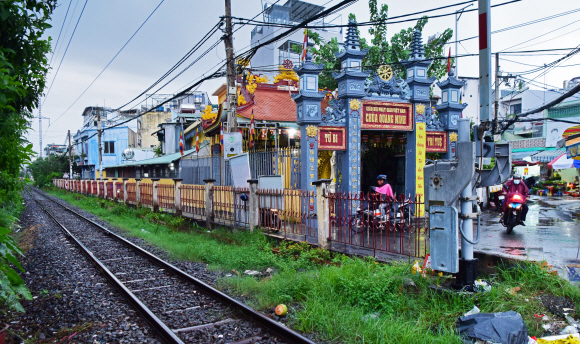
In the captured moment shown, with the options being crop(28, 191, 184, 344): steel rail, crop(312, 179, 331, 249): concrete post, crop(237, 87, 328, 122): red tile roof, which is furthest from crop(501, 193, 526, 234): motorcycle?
crop(28, 191, 184, 344): steel rail

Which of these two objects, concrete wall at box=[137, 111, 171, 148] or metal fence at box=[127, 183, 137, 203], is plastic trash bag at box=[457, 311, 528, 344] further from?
concrete wall at box=[137, 111, 171, 148]

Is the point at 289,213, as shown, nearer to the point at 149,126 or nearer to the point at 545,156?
the point at 545,156

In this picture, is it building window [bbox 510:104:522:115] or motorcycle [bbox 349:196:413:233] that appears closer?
motorcycle [bbox 349:196:413:233]

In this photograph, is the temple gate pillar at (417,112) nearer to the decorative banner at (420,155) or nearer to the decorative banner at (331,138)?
the decorative banner at (420,155)

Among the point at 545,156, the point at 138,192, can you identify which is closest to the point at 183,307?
the point at 138,192

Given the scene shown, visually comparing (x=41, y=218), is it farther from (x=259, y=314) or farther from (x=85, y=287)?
(x=259, y=314)

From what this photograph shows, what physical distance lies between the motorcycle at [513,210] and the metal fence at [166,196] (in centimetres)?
1203

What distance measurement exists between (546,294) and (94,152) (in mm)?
54367

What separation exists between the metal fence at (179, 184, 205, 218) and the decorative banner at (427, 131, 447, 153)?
25.9 feet

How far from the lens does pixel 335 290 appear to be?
18.0 ft

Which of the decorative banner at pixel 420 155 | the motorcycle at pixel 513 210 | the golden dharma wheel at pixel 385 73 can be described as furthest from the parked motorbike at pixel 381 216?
the golden dharma wheel at pixel 385 73

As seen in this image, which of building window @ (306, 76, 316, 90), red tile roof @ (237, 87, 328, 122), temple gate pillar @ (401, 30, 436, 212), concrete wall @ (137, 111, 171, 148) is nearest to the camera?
building window @ (306, 76, 316, 90)

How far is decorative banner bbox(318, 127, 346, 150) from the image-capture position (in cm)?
1083

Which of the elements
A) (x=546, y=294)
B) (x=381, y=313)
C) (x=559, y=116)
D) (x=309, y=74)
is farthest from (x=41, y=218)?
(x=559, y=116)
